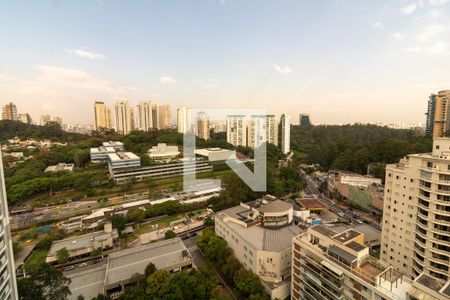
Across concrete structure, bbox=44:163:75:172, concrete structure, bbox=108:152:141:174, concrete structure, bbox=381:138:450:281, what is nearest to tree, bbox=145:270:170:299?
concrete structure, bbox=381:138:450:281

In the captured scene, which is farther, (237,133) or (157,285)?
(237,133)

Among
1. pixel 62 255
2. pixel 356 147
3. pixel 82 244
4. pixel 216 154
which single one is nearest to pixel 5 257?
pixel 62 255

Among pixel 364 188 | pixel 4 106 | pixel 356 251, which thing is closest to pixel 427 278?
pixel 356 251

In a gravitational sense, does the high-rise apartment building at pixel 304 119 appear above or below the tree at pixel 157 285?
above

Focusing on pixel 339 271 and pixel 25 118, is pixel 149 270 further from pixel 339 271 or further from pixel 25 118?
pixel 25 118

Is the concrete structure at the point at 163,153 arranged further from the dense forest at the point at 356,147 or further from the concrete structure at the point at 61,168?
the dense forest at the point at 356,147

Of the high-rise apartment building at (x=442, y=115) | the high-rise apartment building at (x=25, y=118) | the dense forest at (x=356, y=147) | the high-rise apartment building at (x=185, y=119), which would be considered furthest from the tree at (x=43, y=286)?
the high-rise apartment building at (x=25, y=118)

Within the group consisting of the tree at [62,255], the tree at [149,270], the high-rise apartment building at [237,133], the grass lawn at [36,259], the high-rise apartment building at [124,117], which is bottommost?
the grass lawn at [36,259]
